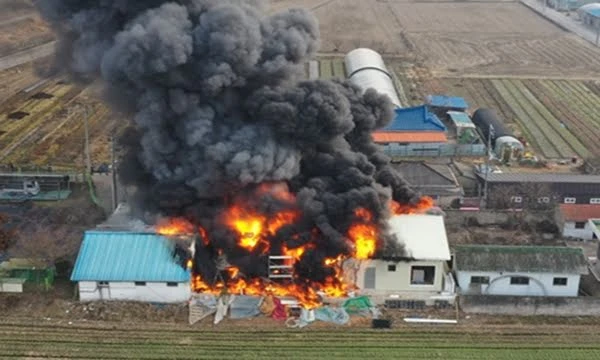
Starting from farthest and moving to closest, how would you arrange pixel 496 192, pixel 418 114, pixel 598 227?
pixel 418 114 → pixel 496 192 → pixel 598 227

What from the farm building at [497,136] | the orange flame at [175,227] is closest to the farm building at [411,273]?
the orange flame at [175,227]

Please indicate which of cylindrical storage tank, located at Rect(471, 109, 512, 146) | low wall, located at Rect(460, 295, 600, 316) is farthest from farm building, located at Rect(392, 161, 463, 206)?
low wall, located at Rect(460, 295, 600, 316)

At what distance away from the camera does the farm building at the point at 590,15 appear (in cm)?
10775

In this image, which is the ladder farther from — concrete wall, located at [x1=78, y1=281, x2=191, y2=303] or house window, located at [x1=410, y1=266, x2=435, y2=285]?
house window, located at [x1=410, y1=266, x2=435, y2=285]

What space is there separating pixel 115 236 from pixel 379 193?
500 inches

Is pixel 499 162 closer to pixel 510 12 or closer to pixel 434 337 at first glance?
pixel 434 337

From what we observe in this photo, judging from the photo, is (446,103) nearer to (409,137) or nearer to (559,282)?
(409,137)

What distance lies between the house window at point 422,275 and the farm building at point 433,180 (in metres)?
10.8

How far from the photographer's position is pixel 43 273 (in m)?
37.6

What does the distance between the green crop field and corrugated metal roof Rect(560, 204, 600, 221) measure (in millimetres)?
10615

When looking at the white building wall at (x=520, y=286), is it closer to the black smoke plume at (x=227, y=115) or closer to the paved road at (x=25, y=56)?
the black smoke plume at (x=227, y=115)

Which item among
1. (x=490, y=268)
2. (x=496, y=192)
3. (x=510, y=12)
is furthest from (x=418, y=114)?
(x=510, y=12)

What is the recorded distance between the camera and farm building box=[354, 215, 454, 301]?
35844 mm

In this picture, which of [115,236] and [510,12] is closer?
[115,236]
